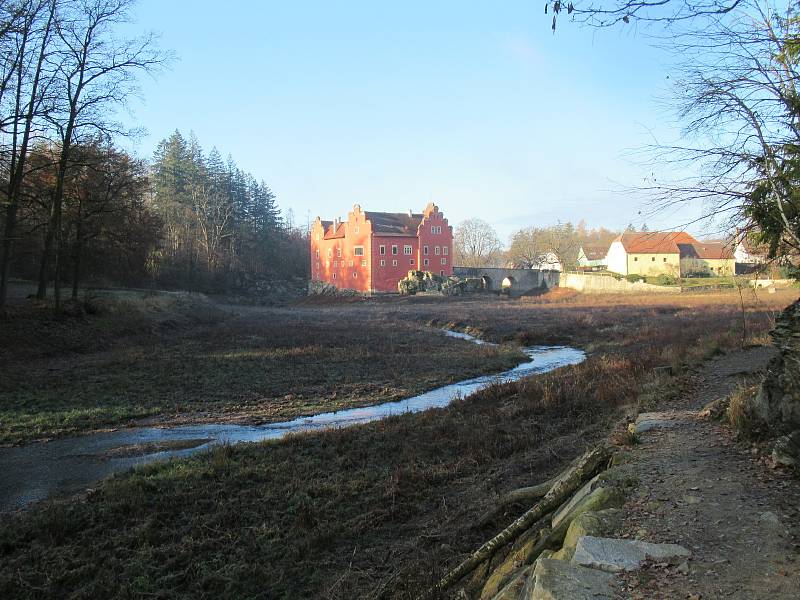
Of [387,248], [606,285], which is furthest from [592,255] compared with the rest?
[387,248]

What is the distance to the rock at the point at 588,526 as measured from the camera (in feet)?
12.4

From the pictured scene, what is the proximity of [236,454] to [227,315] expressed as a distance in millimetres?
37809

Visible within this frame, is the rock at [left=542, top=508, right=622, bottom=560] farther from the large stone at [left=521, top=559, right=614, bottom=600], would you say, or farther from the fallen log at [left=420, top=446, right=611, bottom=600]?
the fallen log at [left=420, top=446, right=611, bottom=600]

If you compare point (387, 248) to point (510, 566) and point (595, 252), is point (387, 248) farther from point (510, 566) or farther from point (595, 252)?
point (510, 566)

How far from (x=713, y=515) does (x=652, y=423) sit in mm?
2698

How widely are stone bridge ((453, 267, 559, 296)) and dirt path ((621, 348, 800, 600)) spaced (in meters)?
77.0

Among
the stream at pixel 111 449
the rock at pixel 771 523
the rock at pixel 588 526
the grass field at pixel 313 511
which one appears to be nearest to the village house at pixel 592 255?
the stream at pixel 111 449

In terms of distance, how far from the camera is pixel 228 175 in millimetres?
90312

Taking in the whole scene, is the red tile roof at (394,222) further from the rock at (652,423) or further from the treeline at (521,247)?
the rock at (652,423)

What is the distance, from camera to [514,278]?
83.5m

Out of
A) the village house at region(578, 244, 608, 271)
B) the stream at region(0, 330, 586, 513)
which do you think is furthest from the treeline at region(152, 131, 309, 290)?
the village house at region(578, 244, 608, 271)

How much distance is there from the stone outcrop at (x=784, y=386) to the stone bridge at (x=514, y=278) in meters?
76.4

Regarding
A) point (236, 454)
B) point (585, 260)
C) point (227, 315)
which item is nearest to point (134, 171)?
point (227, 315)

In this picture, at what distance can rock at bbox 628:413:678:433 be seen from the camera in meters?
6.42
